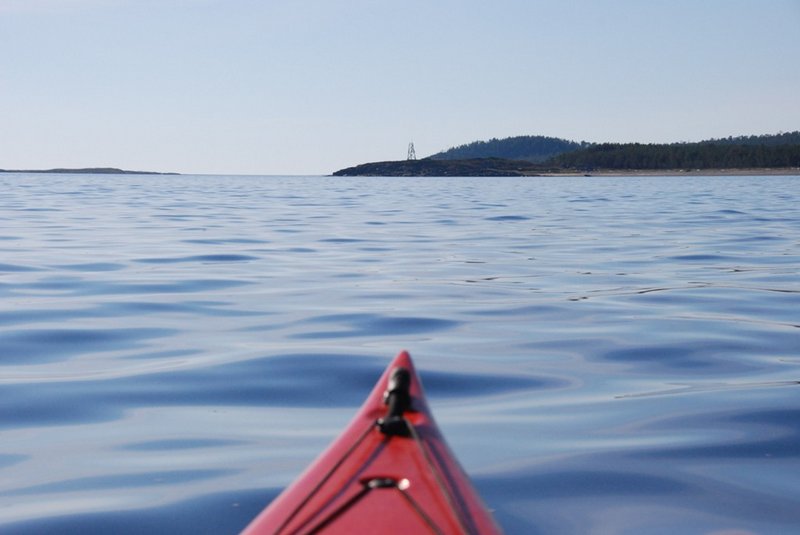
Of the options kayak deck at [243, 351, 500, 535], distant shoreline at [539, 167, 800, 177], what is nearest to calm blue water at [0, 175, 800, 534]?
kayak deck at [243, 351, 500, 535]

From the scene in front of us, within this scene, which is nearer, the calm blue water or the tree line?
the calm blue water

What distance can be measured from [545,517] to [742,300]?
23.5 ft

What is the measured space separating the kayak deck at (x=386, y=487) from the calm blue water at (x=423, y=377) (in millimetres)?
1131

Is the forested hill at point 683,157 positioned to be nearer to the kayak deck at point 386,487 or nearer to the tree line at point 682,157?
the tree line at point 682,157

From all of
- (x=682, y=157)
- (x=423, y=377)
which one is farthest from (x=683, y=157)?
(x=423, y=377)

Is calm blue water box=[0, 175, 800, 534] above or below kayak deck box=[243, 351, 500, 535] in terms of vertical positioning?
below

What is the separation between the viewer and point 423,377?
6.58 meters

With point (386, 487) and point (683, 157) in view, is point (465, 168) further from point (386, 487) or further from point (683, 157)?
point (386, 487)

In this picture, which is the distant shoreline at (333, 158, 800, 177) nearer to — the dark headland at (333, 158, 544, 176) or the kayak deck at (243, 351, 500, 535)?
the dark headland at (333, 158, 544, 176)

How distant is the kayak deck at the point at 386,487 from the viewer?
8.29ft

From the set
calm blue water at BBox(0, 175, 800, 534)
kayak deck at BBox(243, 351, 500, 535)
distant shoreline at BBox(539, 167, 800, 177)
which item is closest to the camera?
kayak deck at BBox(243, 351, 500, 535)

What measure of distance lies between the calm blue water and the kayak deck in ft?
3.71

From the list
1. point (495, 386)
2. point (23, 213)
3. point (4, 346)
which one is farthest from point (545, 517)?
point (23, 213)

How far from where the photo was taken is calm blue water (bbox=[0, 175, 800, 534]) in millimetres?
4219
